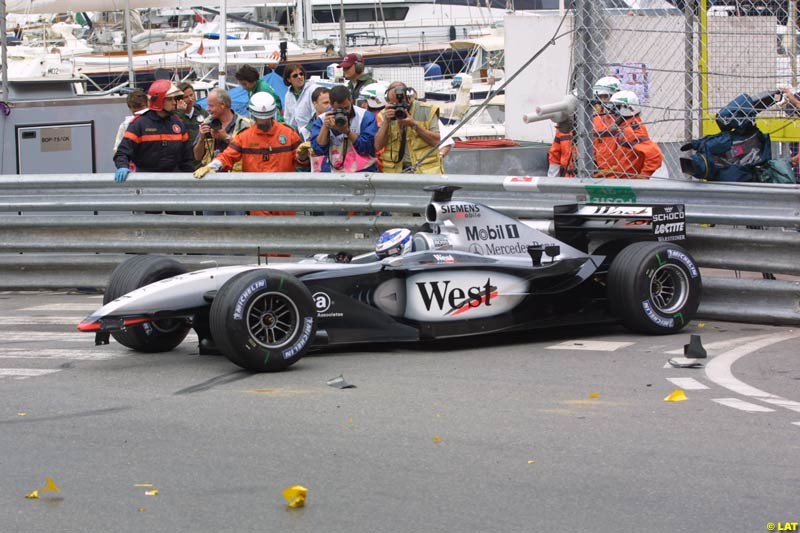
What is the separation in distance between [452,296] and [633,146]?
2.73m

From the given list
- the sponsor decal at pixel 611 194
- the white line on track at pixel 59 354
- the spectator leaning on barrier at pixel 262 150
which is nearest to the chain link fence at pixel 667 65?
the sponsor decal at pixel 611 194

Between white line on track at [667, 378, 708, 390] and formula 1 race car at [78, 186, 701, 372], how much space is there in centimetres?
145

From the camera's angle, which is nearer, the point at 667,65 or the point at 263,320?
the point at 263,320

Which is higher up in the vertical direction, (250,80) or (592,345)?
(250,80)

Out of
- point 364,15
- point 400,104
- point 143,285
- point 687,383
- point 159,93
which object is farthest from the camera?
point 364,15

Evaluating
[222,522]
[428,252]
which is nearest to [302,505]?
[222,522]

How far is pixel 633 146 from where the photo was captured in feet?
32.0

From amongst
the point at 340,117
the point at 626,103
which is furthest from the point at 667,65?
the point at 340,117

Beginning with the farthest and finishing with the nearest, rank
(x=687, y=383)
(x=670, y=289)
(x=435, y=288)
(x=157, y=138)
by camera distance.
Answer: (x=157, y=138)
(x=670, y=289)
(x=435, y=288)
(x=687, y=383)

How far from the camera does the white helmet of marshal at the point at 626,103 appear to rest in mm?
9516

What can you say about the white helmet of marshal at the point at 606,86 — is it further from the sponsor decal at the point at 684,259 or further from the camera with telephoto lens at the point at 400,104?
the camera with telephoto lens at the point at 400,104

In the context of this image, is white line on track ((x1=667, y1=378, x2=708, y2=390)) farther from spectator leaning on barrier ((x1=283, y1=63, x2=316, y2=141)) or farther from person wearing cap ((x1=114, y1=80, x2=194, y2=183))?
spectator leaning on barrier ((x1=283, y1=63, x2=316, y2=141))

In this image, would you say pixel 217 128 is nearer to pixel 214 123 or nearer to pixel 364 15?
pixel 214 123

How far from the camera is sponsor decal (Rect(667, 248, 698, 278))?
8381mm
